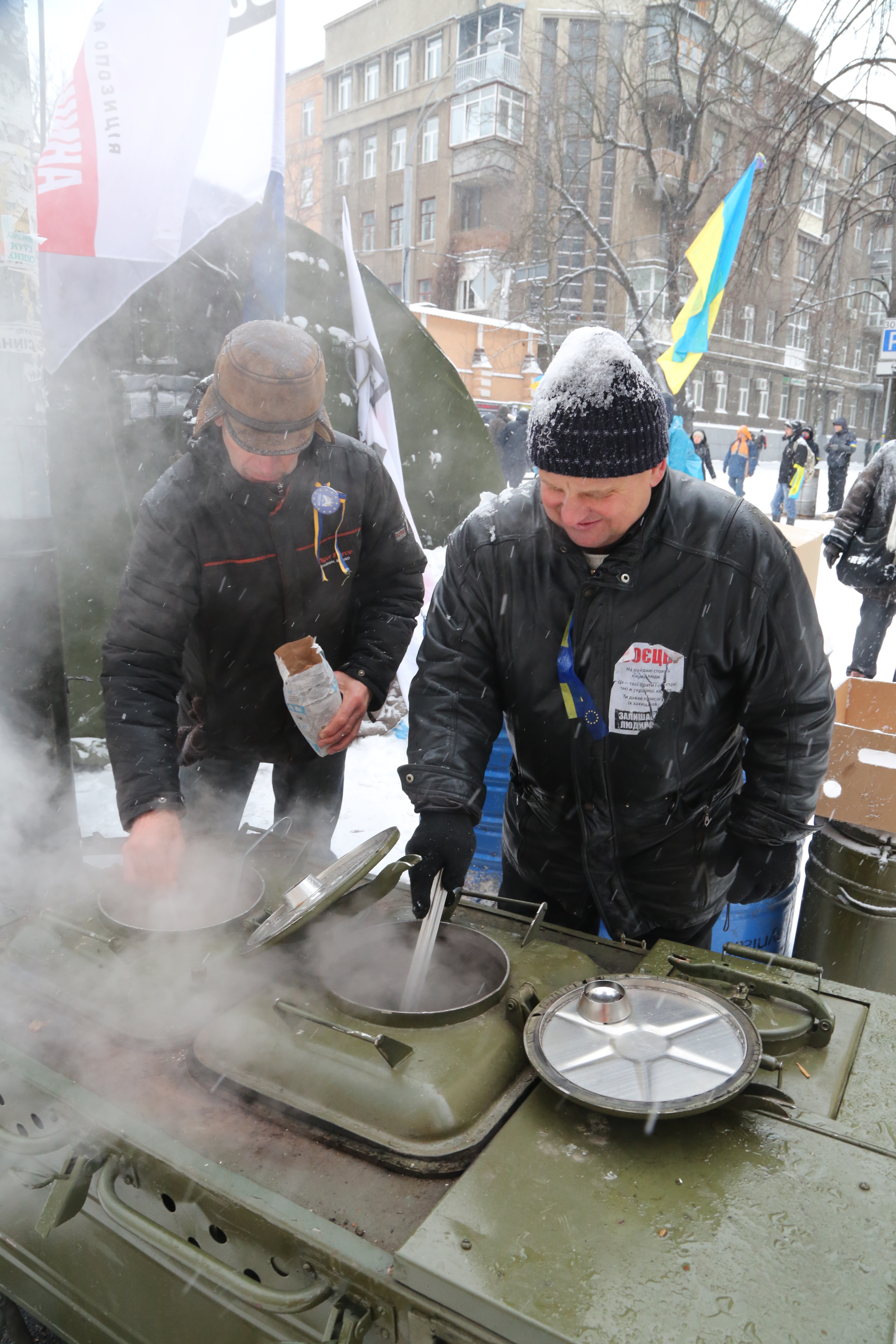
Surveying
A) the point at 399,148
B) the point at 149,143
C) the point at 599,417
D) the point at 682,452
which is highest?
the point at 399,148

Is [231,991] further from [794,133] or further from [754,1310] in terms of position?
[794,133]

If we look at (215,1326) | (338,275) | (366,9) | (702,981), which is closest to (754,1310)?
(702,981)

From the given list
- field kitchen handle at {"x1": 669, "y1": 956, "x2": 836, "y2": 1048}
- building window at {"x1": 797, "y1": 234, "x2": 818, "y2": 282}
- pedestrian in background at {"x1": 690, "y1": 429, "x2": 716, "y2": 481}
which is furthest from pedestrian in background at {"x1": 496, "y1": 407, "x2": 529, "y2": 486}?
building window at {"x1": 797, "y1": 234, "x2": 818, "y2": 282}

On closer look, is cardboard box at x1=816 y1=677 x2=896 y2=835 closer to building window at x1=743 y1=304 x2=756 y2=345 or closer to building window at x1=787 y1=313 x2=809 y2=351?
building window at x1=743 y1=304 x2=756 y2=345

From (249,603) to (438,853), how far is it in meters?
1.02

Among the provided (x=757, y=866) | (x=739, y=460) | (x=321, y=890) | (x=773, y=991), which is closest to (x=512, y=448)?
(x=739, y=460)

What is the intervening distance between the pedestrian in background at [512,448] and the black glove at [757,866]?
11472 millimetres

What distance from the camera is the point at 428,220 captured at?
110 ft

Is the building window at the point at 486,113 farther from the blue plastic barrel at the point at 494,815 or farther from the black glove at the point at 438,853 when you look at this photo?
the black glove at the point at 438,853

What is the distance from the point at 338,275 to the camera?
5582 millimetres

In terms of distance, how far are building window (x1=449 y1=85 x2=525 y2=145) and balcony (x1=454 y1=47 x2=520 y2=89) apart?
27 cm

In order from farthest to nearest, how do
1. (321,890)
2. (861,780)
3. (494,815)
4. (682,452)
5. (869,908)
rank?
1. (682,452)
2. (494,815)
3. (861,780)
4. (869,908)
5. (321,890)

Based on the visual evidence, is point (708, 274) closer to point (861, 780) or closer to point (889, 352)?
point (889, 352)

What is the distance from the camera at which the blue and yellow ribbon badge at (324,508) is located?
2.46 metres
